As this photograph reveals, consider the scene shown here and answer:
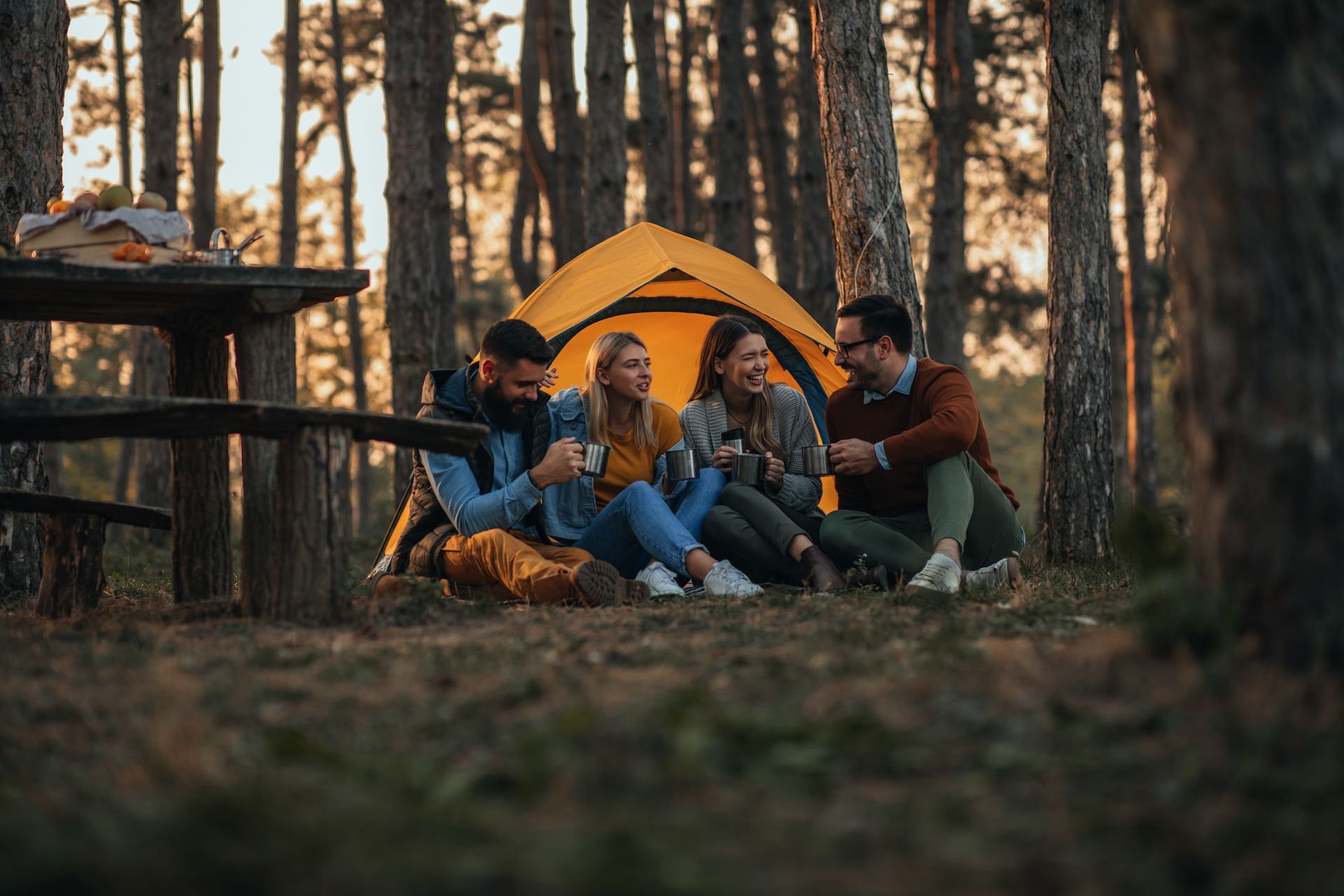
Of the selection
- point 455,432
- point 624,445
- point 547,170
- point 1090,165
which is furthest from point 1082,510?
point 547,170

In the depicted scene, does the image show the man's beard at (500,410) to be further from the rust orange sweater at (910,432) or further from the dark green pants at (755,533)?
the rust orange sweater at (910,432)

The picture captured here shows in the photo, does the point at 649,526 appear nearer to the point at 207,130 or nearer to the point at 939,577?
the point at 939,577

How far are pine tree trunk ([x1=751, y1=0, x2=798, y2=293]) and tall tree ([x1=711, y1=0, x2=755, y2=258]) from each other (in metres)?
0.97

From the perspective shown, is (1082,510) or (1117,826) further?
(1082,510)

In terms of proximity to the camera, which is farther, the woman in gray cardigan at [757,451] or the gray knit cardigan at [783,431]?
the gray knit cardigan at [783,431]

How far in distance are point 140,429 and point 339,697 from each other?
1547 mm

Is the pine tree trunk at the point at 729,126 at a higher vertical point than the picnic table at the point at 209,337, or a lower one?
higher

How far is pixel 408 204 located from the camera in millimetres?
9945

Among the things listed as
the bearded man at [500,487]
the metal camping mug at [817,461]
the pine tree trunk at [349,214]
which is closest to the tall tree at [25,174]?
the bearded man at [500,487]

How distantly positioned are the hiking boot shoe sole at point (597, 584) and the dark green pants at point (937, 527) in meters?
1.13

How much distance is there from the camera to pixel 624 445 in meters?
6.08

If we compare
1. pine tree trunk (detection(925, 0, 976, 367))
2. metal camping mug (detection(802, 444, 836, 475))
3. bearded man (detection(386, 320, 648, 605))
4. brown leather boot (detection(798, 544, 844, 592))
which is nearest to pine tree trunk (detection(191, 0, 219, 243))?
pine tree trunk (detection(925, 0, 976, 367))

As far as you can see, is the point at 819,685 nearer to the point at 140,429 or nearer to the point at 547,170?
the point at 140,429

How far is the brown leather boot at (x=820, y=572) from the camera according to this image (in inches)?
212
